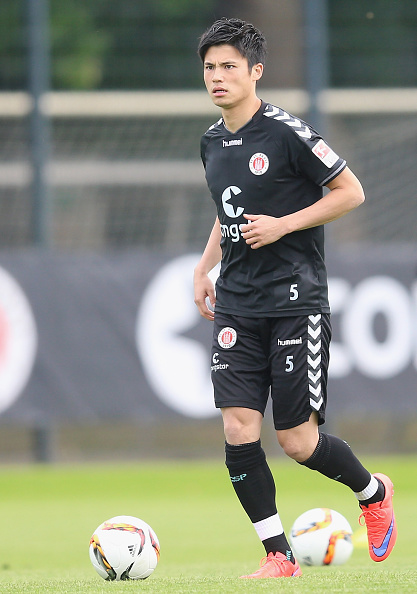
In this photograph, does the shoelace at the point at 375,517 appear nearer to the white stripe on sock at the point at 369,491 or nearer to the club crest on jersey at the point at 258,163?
the white stripe on sock at the point at 369,491

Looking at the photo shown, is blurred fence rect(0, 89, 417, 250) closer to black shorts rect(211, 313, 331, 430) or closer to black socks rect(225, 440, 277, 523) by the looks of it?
black shorts rect(211, 313, 331, 430)

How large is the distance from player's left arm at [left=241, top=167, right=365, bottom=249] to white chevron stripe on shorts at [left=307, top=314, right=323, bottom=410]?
14.3 inches

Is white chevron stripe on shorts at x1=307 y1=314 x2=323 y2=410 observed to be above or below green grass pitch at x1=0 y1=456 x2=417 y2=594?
above

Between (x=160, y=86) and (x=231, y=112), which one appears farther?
(x=160, y=86)

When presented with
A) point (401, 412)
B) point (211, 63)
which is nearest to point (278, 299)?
point (211, 63)

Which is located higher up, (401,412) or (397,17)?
(397,17)

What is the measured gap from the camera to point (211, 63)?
183 inches

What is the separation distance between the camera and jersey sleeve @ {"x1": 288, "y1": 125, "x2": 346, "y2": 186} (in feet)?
15.1

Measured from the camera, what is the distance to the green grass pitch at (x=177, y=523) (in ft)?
14.1

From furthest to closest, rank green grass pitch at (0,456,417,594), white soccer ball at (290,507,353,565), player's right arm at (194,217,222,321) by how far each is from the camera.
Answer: white soccer ball at (290,507,353,565) → player's right arm at (194,217,222,321) → green grass pitch at (0,456,417,594)

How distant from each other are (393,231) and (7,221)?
153 inches

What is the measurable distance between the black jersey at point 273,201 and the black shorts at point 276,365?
6 centimetres

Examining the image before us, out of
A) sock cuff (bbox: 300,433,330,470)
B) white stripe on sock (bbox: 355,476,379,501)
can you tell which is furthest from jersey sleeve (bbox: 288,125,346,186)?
white stripe on sock (bbox: 355,476,379,501)

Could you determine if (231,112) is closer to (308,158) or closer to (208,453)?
(308,158)
